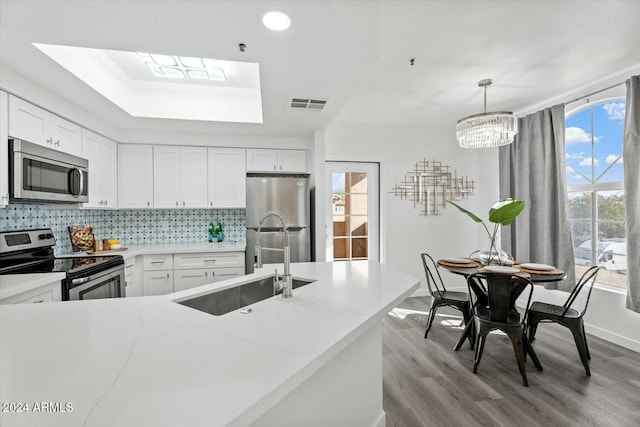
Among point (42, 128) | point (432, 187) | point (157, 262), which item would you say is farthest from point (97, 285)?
point (432, 187)

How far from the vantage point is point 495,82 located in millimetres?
3252

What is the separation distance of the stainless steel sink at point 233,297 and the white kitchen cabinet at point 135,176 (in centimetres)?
275

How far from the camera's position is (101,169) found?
11.7 feet

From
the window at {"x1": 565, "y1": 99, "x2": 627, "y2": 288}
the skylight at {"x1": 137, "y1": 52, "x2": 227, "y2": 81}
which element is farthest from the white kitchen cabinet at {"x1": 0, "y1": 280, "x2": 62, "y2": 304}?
the window at {"x1": 565, "y1": 99, "x2": 627, "y2": 288}

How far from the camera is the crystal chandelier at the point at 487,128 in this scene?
306 centimetres

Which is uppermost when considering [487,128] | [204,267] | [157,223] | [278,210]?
[487,128]

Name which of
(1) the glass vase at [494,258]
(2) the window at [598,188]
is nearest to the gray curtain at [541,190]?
(2) the window at [598,188]

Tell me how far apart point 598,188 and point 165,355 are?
4343 millimetres

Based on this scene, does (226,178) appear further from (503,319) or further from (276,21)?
(503,319)

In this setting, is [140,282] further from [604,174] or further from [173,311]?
[604,174]

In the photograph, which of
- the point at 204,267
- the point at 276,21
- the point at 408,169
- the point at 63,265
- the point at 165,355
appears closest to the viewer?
the point at 165,355

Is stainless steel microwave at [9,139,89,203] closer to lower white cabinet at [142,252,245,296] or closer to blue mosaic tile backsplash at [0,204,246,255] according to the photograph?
blue mosaic tile backsplash at [0,204,246,255]

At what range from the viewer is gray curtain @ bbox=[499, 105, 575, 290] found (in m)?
3.58

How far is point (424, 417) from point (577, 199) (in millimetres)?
3233
